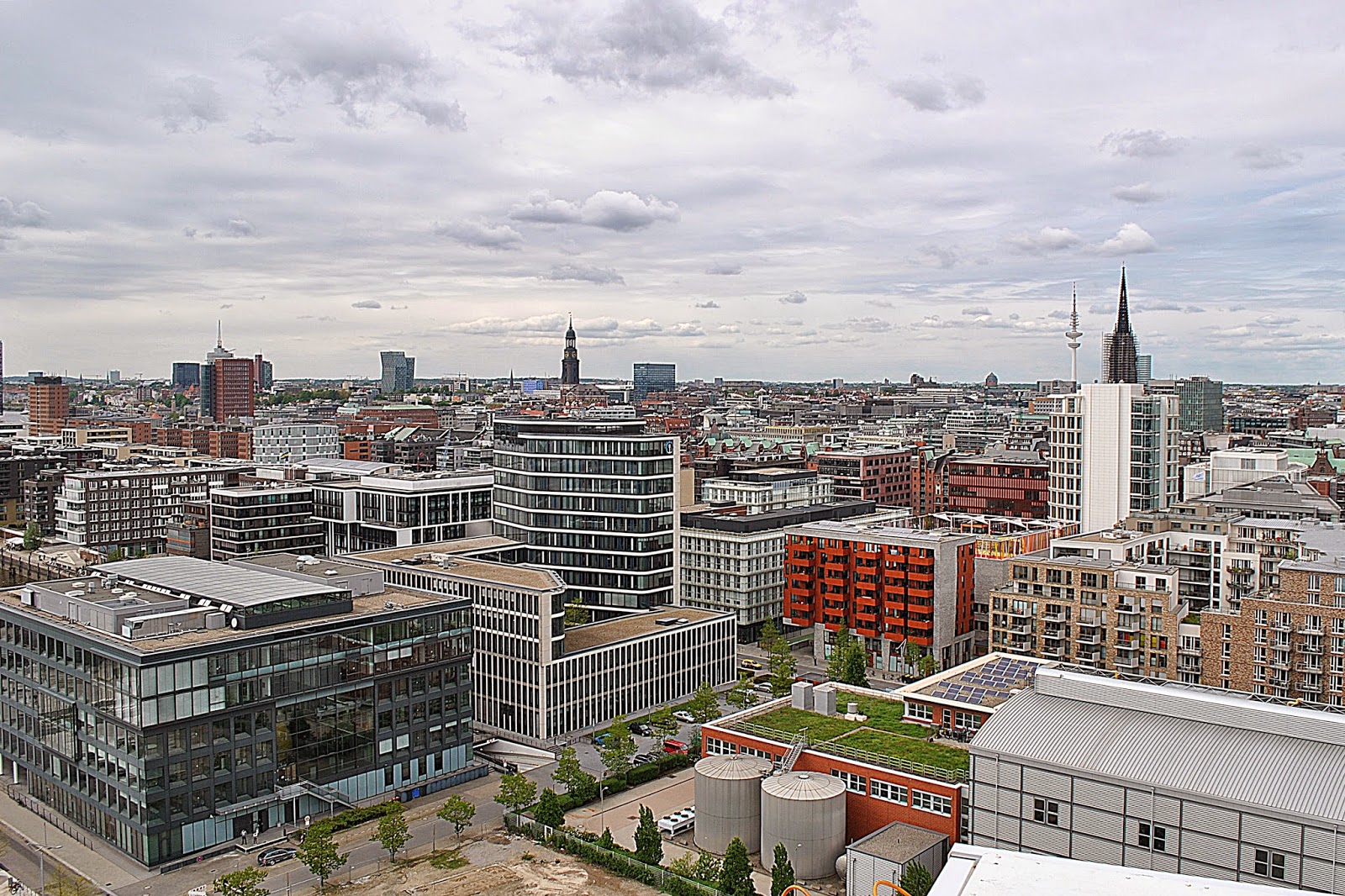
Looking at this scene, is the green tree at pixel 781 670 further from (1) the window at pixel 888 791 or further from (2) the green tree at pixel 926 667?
(1) the window at pixel 888 791

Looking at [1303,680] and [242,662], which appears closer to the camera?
[242,662]

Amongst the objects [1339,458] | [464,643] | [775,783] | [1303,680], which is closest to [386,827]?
[464,643]

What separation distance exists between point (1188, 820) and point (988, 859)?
39.3ft

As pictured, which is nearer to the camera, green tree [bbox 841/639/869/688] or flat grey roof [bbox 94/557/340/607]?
flat grey roof [bbox 94/557/340/607]

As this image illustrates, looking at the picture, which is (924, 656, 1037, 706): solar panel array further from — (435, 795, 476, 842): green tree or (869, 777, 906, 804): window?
(435, 795, 476, 842): green tree

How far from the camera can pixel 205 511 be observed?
146 metres

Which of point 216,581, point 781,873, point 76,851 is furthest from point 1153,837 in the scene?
point 216,581

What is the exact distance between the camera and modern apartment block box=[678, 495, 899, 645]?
10750 centimetres

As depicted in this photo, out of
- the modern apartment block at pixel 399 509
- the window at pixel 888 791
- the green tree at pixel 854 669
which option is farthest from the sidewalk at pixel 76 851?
the modern apartment block at pixel 399 509

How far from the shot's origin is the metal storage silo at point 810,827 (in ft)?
182

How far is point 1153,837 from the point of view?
1769 inches

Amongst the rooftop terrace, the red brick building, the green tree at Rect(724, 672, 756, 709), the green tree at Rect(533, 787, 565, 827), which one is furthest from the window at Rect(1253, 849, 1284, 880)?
the red brick building

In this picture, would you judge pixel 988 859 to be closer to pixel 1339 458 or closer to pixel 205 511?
pixel 205 511

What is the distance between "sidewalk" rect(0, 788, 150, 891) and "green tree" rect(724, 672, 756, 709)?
37.5 m
